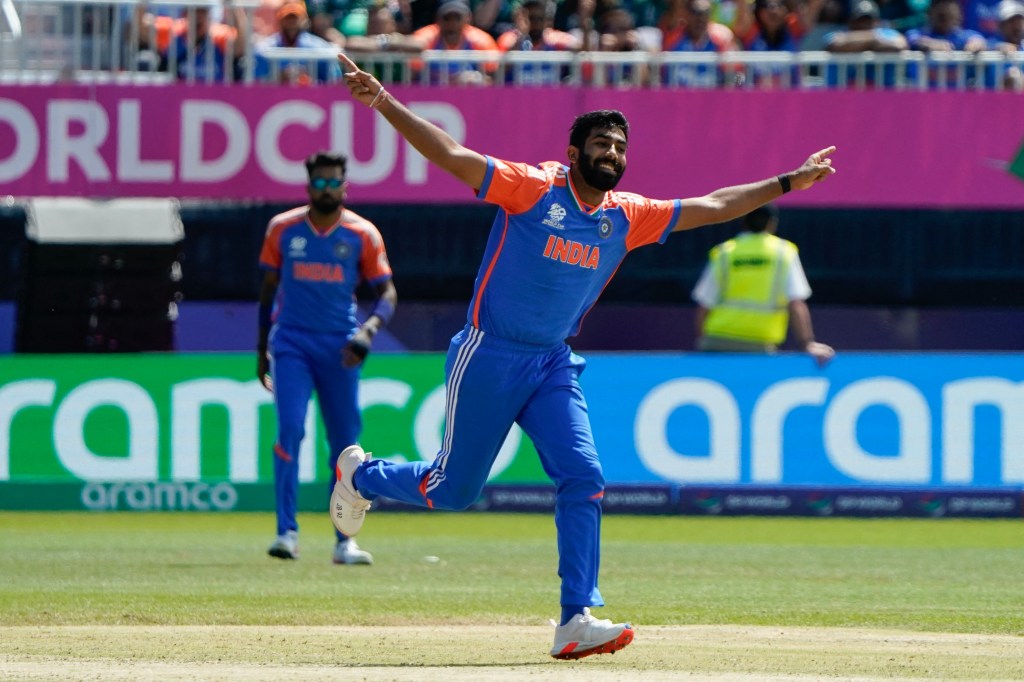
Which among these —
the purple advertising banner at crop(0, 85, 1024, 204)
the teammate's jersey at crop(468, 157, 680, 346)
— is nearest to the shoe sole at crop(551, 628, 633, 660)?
the teammate's jersey at crop(468, 157, 680, 346)

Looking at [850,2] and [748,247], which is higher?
[850,2]

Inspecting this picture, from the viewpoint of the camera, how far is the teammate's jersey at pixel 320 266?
11.5 m

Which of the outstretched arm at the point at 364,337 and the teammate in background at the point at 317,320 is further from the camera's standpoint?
the teammate in background at the point at 317,320

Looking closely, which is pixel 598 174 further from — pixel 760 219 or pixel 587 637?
pixel 760 219

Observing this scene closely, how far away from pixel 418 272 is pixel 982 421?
591cm

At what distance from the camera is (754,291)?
50.8 ft

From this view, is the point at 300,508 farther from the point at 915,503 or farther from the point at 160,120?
the point at 915,503

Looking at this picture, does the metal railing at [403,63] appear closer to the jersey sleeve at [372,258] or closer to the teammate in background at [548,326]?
the jersey sleeve at [372,258]

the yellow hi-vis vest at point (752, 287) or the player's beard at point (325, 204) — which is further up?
the player's beard at point (325, 204)

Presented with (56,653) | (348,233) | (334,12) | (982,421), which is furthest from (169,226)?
(56,653)

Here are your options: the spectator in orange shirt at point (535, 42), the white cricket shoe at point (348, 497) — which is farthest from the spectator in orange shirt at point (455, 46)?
the white cricket shoe at point (348, 497)

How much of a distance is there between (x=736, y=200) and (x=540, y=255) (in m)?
0.97

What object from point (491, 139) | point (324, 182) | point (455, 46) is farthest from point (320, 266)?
point (455, 46)

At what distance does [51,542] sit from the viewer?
42.1ft
